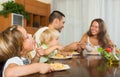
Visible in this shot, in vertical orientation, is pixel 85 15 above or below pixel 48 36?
above

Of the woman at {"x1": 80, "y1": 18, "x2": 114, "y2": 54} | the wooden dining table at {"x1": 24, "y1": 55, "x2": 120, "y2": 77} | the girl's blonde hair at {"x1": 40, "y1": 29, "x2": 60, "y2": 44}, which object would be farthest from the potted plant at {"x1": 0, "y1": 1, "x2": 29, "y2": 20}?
the wooden dining table at {"x1": 24, "y1": 55, "x2": 120, "y2": 77}

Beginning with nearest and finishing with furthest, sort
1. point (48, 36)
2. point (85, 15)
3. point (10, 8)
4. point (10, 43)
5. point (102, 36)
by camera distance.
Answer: point (10, 43) < point (48, 36) < point (102, 36) < point (10, 8) < point (85, 15)

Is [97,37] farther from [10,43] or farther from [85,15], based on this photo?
[10,43]

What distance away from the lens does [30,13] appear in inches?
162

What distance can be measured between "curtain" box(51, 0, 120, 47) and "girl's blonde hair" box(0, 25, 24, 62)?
10.7 ft

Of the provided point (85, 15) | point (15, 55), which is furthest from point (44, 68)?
point (85, 15)

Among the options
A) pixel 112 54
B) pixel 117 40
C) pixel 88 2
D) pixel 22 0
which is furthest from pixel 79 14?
pixel 112 54

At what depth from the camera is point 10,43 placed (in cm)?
112

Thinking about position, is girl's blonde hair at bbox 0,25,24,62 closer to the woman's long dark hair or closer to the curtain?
the woman's long dark hair

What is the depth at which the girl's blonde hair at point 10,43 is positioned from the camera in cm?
111

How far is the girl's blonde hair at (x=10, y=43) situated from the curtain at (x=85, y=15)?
3247 mm

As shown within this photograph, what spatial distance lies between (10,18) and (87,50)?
1368 mm

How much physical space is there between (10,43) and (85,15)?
335cm

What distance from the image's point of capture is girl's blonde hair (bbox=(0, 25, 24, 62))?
1106 millimetres
